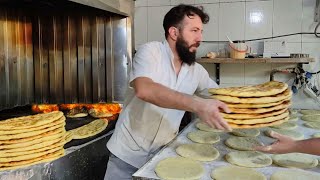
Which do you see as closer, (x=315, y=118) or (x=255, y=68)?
(x=315, y=118)

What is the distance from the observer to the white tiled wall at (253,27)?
284 centimetres

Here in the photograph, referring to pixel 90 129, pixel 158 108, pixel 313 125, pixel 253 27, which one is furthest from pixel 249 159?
pixel 253 27

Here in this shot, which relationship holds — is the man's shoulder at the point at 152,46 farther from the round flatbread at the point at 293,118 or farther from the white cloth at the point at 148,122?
the round flatbread at the point at 293,118

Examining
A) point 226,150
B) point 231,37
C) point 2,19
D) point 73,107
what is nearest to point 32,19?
point 2,19

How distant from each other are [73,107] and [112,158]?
47.4 inches

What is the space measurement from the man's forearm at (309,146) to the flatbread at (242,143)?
393 millimetres

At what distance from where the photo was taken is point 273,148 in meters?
1.25

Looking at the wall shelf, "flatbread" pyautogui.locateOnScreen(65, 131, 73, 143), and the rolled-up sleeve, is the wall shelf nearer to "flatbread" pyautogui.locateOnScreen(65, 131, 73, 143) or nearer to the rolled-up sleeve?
the rolled-up sleeve

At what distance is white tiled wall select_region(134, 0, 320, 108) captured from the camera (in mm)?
2840

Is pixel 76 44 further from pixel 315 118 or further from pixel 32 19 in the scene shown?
pixel 315 118

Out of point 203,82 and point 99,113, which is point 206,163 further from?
point 99,113

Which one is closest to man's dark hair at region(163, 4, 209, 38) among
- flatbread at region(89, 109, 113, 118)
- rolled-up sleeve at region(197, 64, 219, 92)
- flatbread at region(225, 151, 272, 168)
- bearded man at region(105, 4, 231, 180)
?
bearded man at region(105, 4, 231, 180)

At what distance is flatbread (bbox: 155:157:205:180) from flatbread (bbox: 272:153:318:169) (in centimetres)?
37

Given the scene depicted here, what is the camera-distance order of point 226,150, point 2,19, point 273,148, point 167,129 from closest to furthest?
point 273,148 < point 226,150 < point 167,129 < point 2,19
